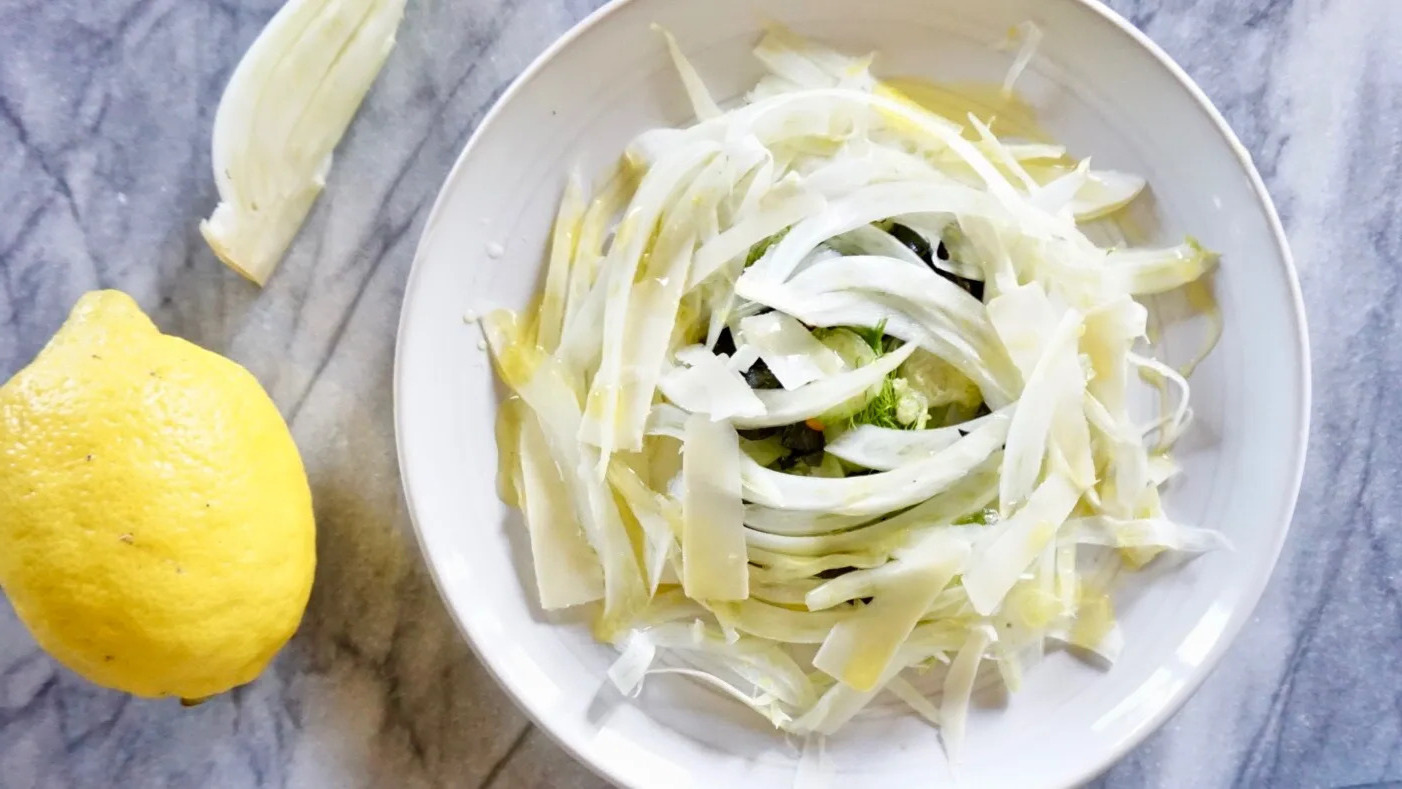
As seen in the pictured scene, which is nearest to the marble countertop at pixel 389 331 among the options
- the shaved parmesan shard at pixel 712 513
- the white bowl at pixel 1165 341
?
the white bowl at pixel 1165 341

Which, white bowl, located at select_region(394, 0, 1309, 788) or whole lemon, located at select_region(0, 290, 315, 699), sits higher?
white bowl, located at select_region(394, 0, 1309, 788)

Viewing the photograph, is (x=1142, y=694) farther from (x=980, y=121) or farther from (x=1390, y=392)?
(x=980, y=121)

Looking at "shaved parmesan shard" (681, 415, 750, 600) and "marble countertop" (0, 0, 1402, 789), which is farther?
"marble countertop" (0, 0, 1402, 789)

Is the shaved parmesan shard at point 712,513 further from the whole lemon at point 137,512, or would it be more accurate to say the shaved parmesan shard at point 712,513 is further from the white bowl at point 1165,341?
the whole lemon at point 137,512

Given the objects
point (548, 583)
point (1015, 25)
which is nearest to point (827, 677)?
point (548, 583)

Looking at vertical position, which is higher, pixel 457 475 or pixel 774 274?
pixel 774 274

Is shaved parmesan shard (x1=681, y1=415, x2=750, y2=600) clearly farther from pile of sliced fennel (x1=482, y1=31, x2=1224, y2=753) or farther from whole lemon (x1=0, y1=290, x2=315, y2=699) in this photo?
whole lemon (x1=0, y1=290, x2=315, y2=699)

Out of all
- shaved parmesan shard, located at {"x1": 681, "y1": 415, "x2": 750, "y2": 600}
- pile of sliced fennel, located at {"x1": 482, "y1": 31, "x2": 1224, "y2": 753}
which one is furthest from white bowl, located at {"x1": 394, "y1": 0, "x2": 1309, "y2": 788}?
shaved parmesan shard, located at {"x1": 681, "y1": 415, "x2": 750, "y2": 600}
